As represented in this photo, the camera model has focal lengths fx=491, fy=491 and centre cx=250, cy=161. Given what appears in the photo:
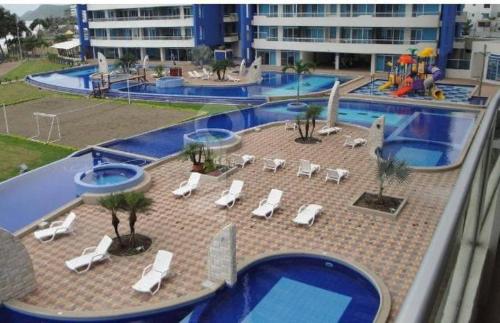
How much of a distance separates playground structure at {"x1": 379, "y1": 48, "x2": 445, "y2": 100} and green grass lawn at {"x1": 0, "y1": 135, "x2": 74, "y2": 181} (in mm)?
19775

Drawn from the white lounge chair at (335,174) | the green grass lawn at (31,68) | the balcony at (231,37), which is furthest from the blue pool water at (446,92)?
the green grass lawn at (31,68)

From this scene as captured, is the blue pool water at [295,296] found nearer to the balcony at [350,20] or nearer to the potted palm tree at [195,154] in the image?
the potted palm tree at [195,154]

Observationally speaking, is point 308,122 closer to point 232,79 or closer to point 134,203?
point 134,203

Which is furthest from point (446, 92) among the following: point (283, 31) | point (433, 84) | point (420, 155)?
point (283, 31)

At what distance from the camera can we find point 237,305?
9.39m

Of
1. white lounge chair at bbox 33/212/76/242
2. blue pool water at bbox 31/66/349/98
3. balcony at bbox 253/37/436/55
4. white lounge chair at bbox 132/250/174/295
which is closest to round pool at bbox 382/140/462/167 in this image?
white lounge chair at bbox 132/250/174/295

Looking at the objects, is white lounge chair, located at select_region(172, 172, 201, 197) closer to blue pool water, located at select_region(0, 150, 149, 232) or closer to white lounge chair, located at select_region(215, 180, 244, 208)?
white lounge chair, located at select_region(215, 180, 244, 208)

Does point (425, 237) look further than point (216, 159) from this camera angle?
No

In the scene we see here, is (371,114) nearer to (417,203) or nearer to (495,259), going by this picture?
(417,203)

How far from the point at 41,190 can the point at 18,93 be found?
2171 centimetres

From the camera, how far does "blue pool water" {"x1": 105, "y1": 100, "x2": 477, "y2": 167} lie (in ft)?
63.1

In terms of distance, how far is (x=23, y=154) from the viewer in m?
19.4

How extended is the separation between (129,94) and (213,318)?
2474 centimetres

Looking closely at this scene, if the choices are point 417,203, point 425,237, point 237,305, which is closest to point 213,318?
point 237,305
